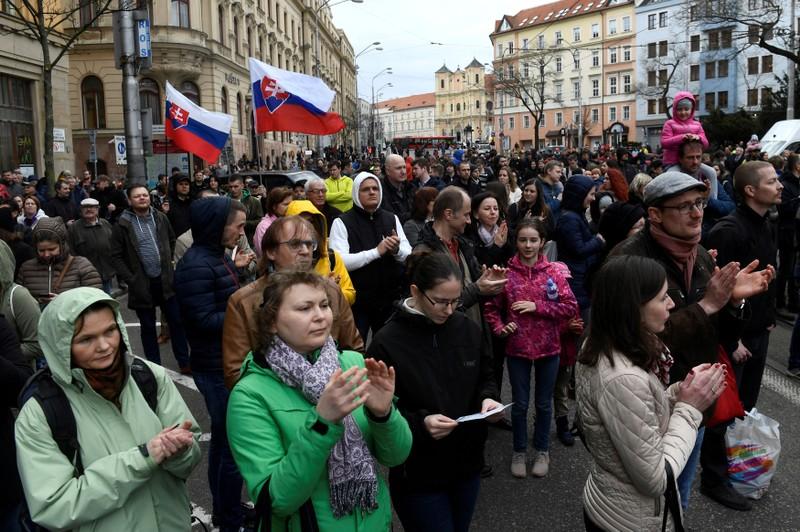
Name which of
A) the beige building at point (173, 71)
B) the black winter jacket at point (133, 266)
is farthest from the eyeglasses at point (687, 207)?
the beige building at point (173, 71)

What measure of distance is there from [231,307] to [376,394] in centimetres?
147

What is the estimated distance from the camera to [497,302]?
4785 mm

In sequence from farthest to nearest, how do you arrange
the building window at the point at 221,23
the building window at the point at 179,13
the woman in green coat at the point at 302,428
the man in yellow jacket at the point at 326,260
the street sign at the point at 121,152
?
the building window at the point at 221,23 < the building window at the point at 179,13 < the street sign at the point at 121,152 < the man in yellow jacket at the point at 326,260 < the woman in green coat at the point at 302,428

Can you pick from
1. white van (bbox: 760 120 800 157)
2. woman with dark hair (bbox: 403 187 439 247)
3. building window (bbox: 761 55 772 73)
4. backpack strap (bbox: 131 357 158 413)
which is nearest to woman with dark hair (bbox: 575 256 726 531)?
backpack strap (bbox: 131 357 158 413)

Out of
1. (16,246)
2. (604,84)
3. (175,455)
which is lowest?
(175,455)

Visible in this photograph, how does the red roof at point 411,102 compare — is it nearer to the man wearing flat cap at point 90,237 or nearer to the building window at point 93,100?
the building window at point 93,100

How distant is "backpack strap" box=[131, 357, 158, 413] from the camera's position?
2643 mm

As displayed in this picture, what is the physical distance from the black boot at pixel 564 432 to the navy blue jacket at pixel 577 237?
122 cm

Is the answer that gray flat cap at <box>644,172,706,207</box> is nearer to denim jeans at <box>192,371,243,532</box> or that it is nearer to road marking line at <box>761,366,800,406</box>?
denim jeans at <box>192,371,243,532</box>

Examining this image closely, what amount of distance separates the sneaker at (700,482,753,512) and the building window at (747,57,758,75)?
6940 cm

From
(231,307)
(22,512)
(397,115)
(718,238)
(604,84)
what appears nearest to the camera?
(22,512)

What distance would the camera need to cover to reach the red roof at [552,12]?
292ft

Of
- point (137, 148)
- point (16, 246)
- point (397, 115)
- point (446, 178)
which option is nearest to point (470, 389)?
point (16, 246)

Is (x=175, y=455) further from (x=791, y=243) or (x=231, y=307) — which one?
(x=791, y=243)
